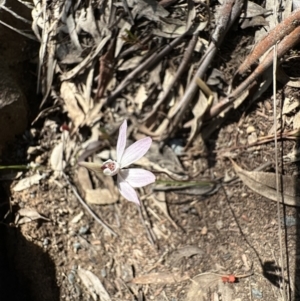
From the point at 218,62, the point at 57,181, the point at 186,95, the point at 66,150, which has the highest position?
the point at 218,62

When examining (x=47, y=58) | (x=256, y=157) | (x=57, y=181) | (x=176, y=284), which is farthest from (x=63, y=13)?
(x=176, y=284)

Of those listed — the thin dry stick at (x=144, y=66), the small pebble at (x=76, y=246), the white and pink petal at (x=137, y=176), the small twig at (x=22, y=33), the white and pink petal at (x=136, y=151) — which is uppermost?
the small twig at (x=22, y=33)

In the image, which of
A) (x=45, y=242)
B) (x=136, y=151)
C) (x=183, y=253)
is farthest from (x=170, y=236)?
(x=136, y=151)

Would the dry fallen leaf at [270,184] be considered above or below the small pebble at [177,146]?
below

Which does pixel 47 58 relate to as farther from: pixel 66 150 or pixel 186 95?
pixel 186 95

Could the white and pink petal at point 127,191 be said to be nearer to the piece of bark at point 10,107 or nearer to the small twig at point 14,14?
the piece of bark at point 10,107

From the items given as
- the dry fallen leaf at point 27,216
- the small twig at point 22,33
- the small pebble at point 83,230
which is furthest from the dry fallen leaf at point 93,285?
the small twig at point 22,33

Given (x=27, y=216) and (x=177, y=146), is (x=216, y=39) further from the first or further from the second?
(x=27, y=216)
